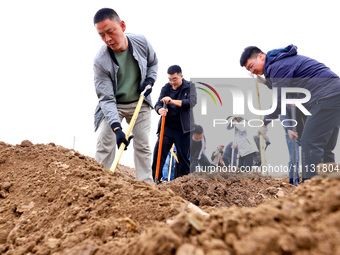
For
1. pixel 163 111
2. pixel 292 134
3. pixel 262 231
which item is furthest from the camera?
pixel 163 111

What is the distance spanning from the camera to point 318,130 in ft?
11.5

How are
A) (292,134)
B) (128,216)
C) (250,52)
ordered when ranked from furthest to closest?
(292,134), (250,52), (128,216)

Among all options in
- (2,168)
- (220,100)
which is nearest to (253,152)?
(220,100)

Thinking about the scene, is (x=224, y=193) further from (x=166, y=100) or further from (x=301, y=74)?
(x=166, y=100)

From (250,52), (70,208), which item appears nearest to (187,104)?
(250,52)

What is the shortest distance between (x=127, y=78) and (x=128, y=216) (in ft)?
8.76

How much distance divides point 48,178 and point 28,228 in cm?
71

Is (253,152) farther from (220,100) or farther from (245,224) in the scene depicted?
(245,224)

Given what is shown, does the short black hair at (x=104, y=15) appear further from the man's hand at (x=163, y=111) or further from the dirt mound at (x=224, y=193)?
the dirt mound at (x=224, y=193)

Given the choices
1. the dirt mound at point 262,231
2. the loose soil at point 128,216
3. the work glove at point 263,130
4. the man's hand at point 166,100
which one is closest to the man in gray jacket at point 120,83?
the loose soil at point 128,216

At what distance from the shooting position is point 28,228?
5.60ft

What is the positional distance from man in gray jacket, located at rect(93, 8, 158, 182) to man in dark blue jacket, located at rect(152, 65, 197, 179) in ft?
3.71

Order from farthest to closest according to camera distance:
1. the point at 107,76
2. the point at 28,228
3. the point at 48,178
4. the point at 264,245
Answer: the point at 107,76 < the point at 48,178 < the point at 28,228 < the point at 264,245

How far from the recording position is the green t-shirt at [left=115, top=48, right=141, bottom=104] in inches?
152
